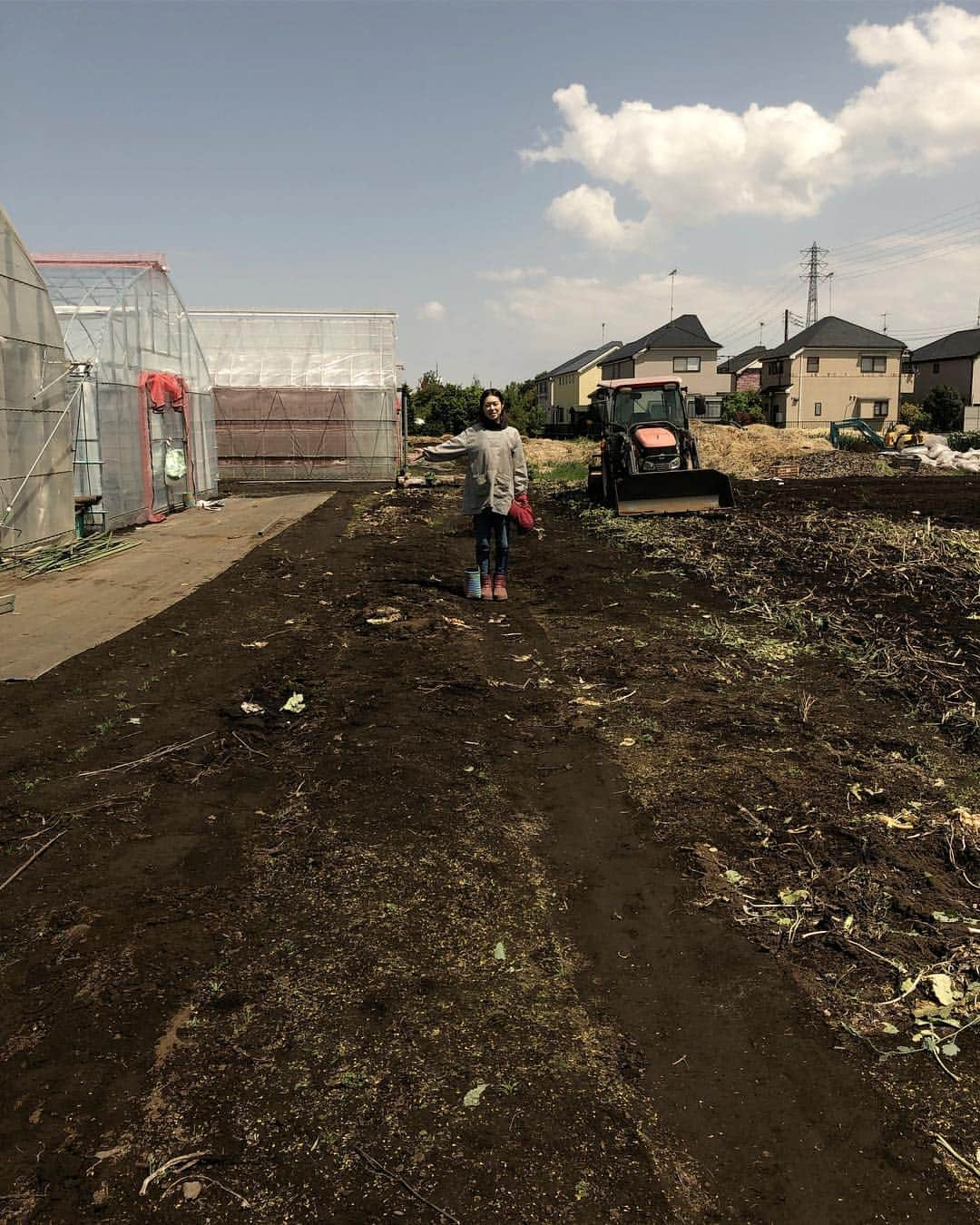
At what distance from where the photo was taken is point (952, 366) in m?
70.9

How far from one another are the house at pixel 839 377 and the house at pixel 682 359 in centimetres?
489

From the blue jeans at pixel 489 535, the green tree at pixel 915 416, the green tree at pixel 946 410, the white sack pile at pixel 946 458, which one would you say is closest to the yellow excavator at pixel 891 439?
the white sack pile at pixel 946 458

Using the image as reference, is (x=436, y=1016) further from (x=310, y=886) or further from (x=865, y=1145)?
(x=865, y=1145)

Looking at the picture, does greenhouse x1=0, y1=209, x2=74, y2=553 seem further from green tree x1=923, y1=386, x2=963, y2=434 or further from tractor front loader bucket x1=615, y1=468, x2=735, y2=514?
green tree x1=923, y1=386, x2=963, y2=434

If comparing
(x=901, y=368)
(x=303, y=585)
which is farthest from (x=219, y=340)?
(x=901, y=368)

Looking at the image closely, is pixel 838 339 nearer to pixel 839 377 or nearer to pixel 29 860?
pixel 839 377

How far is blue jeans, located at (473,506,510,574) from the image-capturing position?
10180 millimetres

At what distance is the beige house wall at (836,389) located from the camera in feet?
212

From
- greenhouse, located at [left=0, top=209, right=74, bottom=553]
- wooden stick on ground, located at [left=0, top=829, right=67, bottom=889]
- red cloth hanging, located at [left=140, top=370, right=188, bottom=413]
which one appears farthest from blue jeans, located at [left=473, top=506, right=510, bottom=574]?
red cloth hanging, located at [left=140, top=370, right=188, bottom=413]

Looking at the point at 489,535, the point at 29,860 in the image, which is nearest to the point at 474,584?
the point at 489,535

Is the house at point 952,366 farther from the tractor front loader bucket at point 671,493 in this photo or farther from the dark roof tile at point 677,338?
the tractor front loader bucket at point 671,493

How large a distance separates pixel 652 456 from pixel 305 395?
55.8 feet

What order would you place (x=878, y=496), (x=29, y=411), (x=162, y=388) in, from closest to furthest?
(x=29, y=411)
(x=162, y=388)
(x=878, y=496)

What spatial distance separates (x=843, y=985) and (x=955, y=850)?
1415 mm
